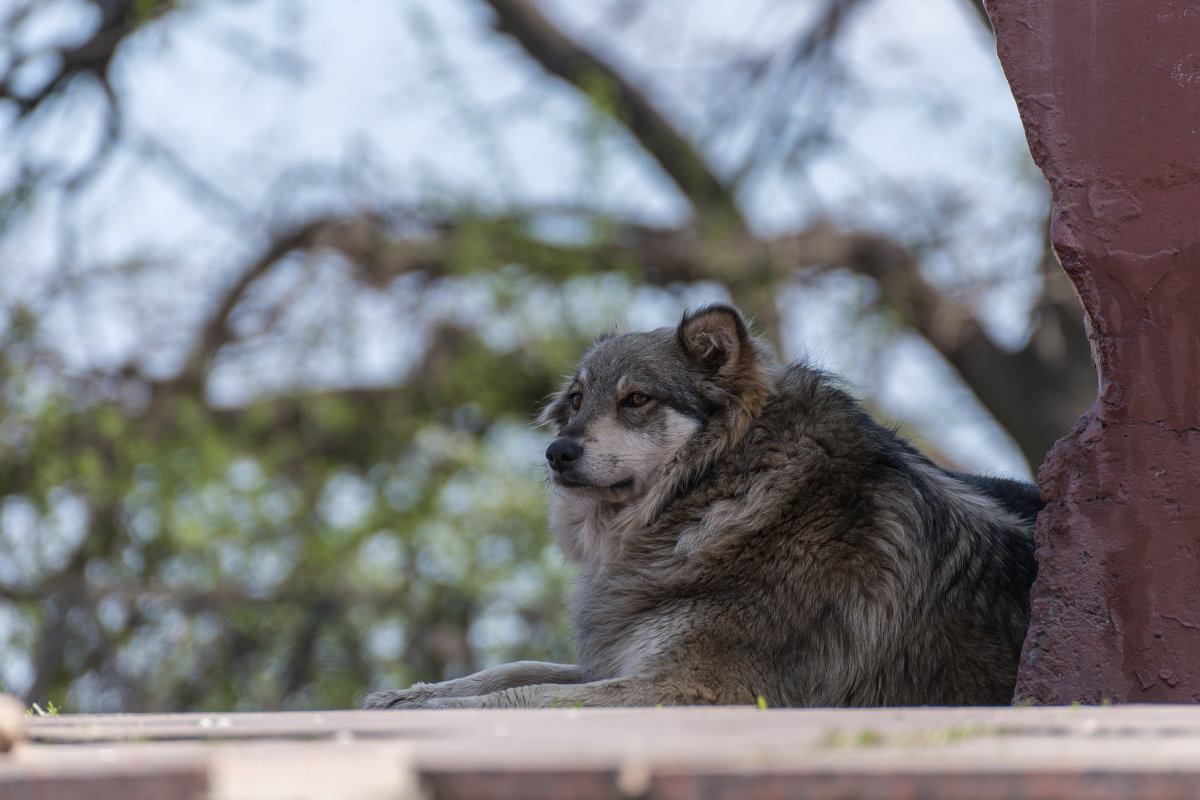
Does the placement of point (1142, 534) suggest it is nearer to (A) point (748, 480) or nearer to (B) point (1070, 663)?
(B) point (1070, 663)

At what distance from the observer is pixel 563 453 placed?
4.54m

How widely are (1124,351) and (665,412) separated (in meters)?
1.72

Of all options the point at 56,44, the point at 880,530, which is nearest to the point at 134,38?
the point at 56,44

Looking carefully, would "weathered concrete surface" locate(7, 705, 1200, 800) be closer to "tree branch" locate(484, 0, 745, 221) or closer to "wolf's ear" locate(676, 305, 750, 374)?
"wolf's ear" locate(676, 305, 750, 374)

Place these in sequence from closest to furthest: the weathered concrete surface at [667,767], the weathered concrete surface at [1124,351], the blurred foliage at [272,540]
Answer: the weathered concrete surface at [667,767]
the weathered concrete surface at [1124,351]
the blurred foliage at [272,540]

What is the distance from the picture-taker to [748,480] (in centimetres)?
419

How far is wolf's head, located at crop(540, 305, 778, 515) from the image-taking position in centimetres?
446

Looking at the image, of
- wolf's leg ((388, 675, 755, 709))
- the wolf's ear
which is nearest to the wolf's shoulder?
the wolf's ear

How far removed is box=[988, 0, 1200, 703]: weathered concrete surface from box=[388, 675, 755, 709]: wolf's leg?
A: 886 millimetres

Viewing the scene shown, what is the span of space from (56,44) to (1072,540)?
10923 mm

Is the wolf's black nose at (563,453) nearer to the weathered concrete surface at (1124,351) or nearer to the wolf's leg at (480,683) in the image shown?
the wolf's leg at (480,683)

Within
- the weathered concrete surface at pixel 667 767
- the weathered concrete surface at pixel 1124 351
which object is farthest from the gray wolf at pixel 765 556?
the weathered concrete surface at pixel 667 767

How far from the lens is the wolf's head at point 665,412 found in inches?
175

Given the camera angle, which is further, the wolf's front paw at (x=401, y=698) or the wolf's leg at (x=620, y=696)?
the wolf's front paw at (x=401, y=698)
